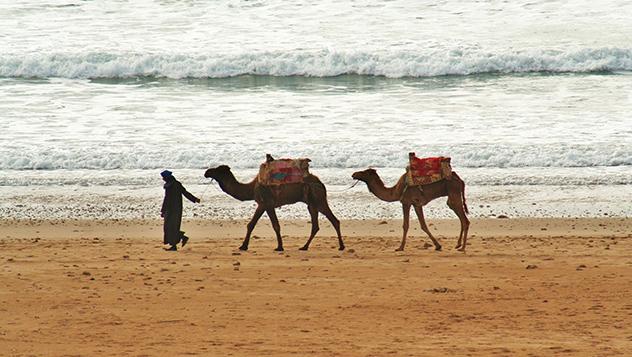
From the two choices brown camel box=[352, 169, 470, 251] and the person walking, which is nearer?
brown camel box=[352, 169, 470, 251]

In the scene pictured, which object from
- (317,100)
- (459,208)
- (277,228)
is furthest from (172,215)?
(317,100)

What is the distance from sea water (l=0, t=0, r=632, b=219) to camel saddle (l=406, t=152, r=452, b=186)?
218 centimetres

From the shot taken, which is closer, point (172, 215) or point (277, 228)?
point (277, 228)

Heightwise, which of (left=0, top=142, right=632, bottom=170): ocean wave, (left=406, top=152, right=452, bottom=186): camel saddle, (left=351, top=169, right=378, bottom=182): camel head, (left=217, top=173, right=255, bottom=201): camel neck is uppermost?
(left=406, top=152, right=452, bottom=186): camel saddle

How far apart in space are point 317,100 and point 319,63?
339 cm

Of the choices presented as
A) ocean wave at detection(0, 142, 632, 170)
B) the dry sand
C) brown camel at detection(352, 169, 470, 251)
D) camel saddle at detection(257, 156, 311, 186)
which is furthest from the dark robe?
ocean wave at detection(0, 142, 632, 170)

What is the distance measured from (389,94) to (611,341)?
16.7 m

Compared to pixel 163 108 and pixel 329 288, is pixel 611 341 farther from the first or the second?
pixel 163 108

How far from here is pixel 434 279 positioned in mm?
12508

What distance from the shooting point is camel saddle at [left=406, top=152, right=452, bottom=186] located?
1411 centimetres

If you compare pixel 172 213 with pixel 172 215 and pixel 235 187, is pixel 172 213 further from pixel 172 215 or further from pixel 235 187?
pixel 235 187

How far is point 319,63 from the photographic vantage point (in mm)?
29141

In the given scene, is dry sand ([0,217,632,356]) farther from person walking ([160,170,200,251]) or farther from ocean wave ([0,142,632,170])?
ocean wave ([0,142,632,170])

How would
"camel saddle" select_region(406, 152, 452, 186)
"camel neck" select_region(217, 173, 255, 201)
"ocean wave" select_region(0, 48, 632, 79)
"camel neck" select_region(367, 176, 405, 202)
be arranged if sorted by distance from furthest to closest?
"ocean wave" select_region(0, 48, 632, 79) → "camel neck" select_region(217, 173, 255, 201) → "camel neck" select_region(367, 176, 405, 202) → "camel saddle" select_region(406, 152, 452, 186)
